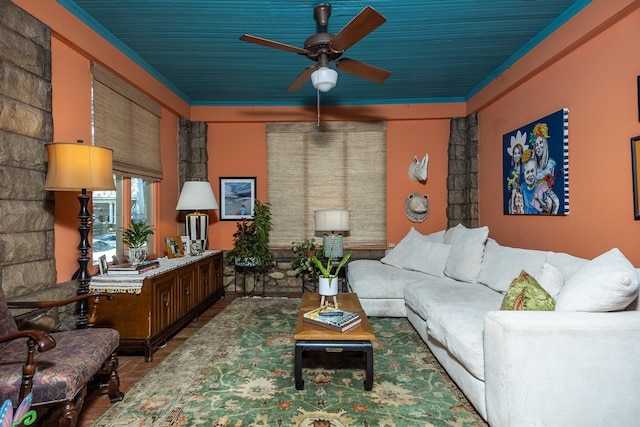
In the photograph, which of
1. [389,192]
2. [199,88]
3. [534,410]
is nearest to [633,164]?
[534,410]

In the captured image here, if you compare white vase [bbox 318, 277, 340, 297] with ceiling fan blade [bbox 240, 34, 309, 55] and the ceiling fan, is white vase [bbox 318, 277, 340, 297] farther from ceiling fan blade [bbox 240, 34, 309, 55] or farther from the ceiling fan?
ceiling fan blade [bbox 240, 34, 309, 55]

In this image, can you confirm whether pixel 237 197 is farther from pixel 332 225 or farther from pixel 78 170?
pixel 78 170

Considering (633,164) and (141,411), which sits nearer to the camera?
(141,411)

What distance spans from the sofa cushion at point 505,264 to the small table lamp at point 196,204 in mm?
3169

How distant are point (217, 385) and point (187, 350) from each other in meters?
0.76

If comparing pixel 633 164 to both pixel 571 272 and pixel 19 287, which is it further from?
pixel 19 287

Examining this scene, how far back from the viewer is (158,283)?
3.03 m

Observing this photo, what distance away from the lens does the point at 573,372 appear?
1669 mm

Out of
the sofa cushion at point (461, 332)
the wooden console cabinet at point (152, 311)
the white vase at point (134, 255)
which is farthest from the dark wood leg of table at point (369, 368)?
the white vase at point (134, 255)

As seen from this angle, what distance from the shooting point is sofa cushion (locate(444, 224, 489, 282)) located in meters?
3.60

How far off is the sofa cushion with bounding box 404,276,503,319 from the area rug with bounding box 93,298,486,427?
1.23ft

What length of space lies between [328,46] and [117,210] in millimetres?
2698

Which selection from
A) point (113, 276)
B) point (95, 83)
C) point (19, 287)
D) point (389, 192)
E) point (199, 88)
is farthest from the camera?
point (389, 192)

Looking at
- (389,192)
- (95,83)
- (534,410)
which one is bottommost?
(534,410)
